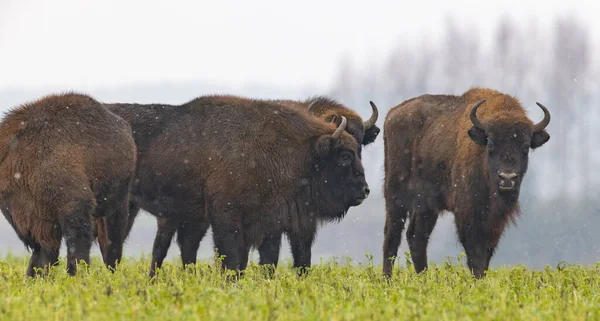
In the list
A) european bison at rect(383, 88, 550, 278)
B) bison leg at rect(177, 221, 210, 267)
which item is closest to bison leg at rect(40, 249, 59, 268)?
bison leg at rect(177, 221, 210, 267)

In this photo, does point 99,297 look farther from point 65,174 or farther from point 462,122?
point 462,122

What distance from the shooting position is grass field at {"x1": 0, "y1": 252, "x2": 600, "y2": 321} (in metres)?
6.80

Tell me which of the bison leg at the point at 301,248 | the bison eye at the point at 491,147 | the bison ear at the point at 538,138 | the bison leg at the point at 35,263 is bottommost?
the bison leg at the point at 35,263

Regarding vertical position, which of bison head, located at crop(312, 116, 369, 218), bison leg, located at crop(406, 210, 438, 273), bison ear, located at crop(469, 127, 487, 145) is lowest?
bison leg, located at crop(406, 210, 438, 273)

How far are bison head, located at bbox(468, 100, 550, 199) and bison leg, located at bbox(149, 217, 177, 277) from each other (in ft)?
13.7

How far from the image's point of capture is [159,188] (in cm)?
1169

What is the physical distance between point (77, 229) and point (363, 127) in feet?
18.3

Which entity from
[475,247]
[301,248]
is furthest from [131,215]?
[475,247]

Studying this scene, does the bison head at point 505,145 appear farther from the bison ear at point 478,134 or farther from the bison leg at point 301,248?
the bison leg at point 301,248

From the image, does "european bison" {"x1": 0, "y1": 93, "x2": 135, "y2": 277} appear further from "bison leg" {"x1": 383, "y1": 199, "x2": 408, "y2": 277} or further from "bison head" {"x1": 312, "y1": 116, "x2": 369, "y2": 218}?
"bison leg" {"x1": 383, "y1": 199, "x2": 408, "y2": 277}

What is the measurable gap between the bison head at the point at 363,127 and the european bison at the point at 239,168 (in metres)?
1.48

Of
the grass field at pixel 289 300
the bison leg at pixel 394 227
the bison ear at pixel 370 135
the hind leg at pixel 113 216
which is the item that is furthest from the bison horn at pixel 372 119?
the grass field at pixel 289 300

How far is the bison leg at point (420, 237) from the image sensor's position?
13844 millimetres

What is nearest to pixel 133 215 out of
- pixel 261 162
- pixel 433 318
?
pixel 261 162
